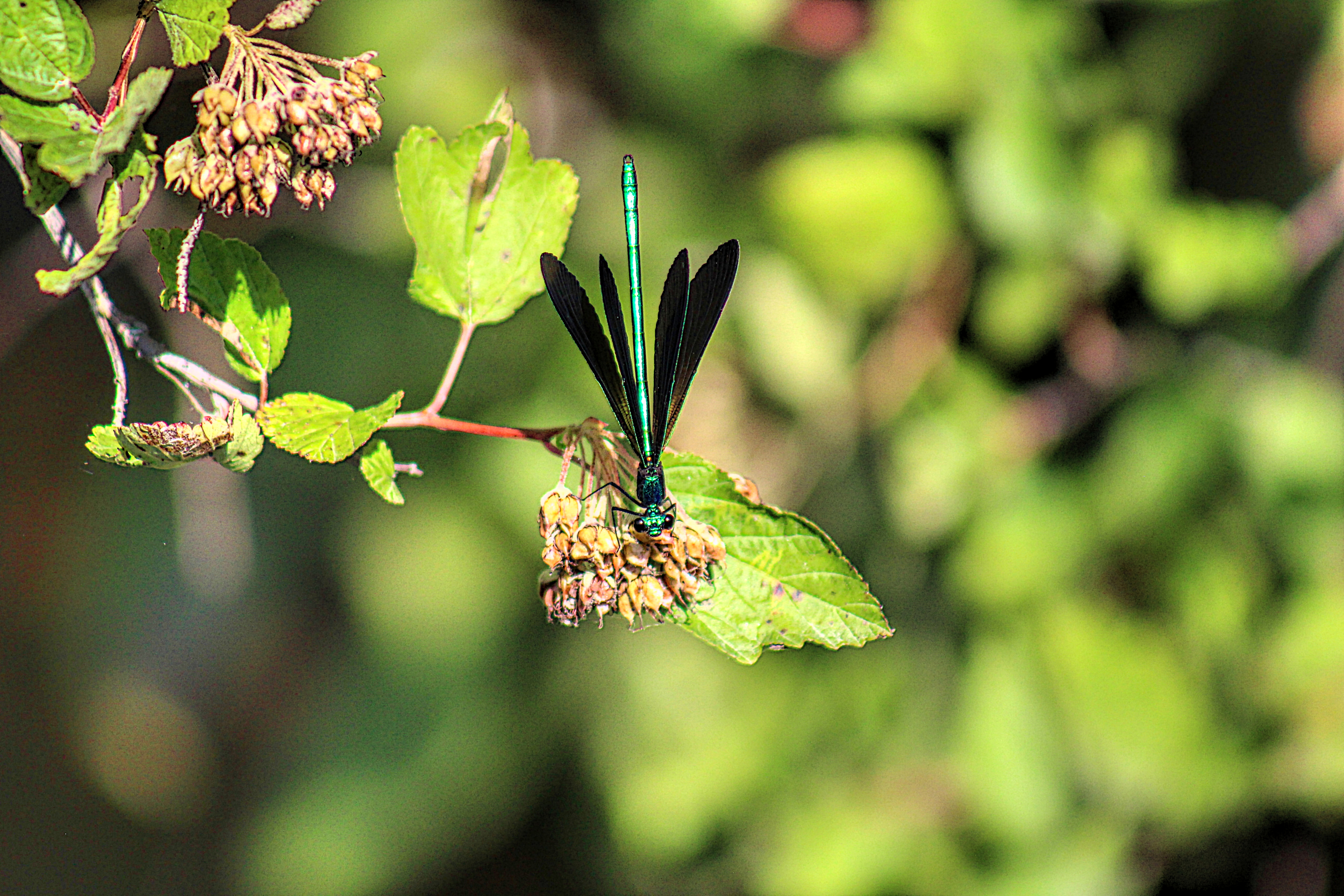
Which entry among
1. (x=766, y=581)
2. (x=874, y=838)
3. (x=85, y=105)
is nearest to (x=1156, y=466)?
(x=874, y=838)

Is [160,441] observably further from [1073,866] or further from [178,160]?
[1073,866]

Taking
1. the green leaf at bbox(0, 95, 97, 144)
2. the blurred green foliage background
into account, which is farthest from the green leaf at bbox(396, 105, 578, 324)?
the blurred green foliage background

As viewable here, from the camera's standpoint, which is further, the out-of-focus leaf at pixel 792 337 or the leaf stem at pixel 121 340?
the out-of-focus leaf at pixel 792 337

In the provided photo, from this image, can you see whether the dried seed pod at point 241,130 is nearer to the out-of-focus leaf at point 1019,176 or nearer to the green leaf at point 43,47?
the green leaf at point 43,47

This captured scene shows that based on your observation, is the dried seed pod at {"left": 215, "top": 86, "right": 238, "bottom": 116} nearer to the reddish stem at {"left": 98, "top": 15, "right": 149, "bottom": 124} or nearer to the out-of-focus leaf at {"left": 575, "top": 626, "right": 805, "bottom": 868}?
the reddish stem at {"left": 98, "top": 15, "right": 149, "bottom": 124}

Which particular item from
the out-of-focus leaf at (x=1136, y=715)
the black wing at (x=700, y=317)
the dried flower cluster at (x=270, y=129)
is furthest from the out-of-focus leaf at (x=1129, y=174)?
the dried flower cluster at (x=270, y=129)
